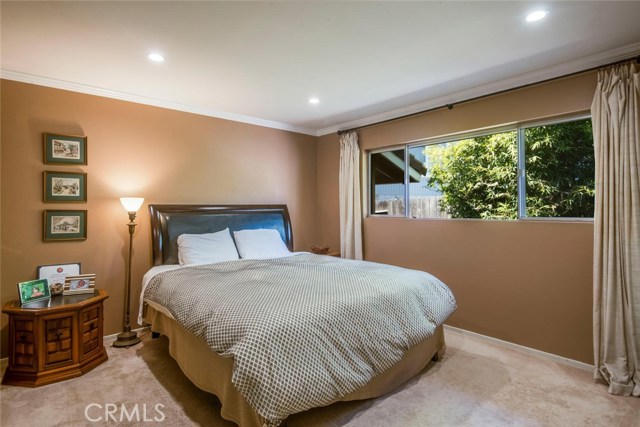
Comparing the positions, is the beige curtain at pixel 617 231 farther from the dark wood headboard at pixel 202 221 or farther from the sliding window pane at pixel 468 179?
the dark wood headboard at pixel 202 221

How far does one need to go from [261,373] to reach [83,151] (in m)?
2.88

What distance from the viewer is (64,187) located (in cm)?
295

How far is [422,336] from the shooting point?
7.28 feet

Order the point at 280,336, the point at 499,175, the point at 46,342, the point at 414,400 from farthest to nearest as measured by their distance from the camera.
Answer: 1. the point at 499,175
2. the point at 46,342
3. the point at 414,400
4. the point at 280,336

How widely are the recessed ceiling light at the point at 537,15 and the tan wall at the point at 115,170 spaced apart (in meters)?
3.22

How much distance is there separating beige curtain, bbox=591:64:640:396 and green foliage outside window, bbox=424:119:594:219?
0.88 ft

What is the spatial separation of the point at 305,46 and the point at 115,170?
92.1 inches

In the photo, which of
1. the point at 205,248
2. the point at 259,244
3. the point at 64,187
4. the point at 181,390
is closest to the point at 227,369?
the point at 181,390

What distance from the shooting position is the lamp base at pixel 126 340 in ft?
9.91

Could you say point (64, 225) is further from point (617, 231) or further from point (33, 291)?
point (617, 231)

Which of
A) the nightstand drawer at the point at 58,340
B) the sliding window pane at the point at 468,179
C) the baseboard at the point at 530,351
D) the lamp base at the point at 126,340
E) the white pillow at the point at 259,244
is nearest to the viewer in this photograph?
Result: the nightstand drawer at the point at 58,340

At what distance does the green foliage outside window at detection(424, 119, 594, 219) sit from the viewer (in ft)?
9.03

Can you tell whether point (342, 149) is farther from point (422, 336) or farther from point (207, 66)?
point (422, 336)

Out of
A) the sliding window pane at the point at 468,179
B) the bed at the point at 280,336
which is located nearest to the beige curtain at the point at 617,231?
the sliding window pane at the point at 468,179
